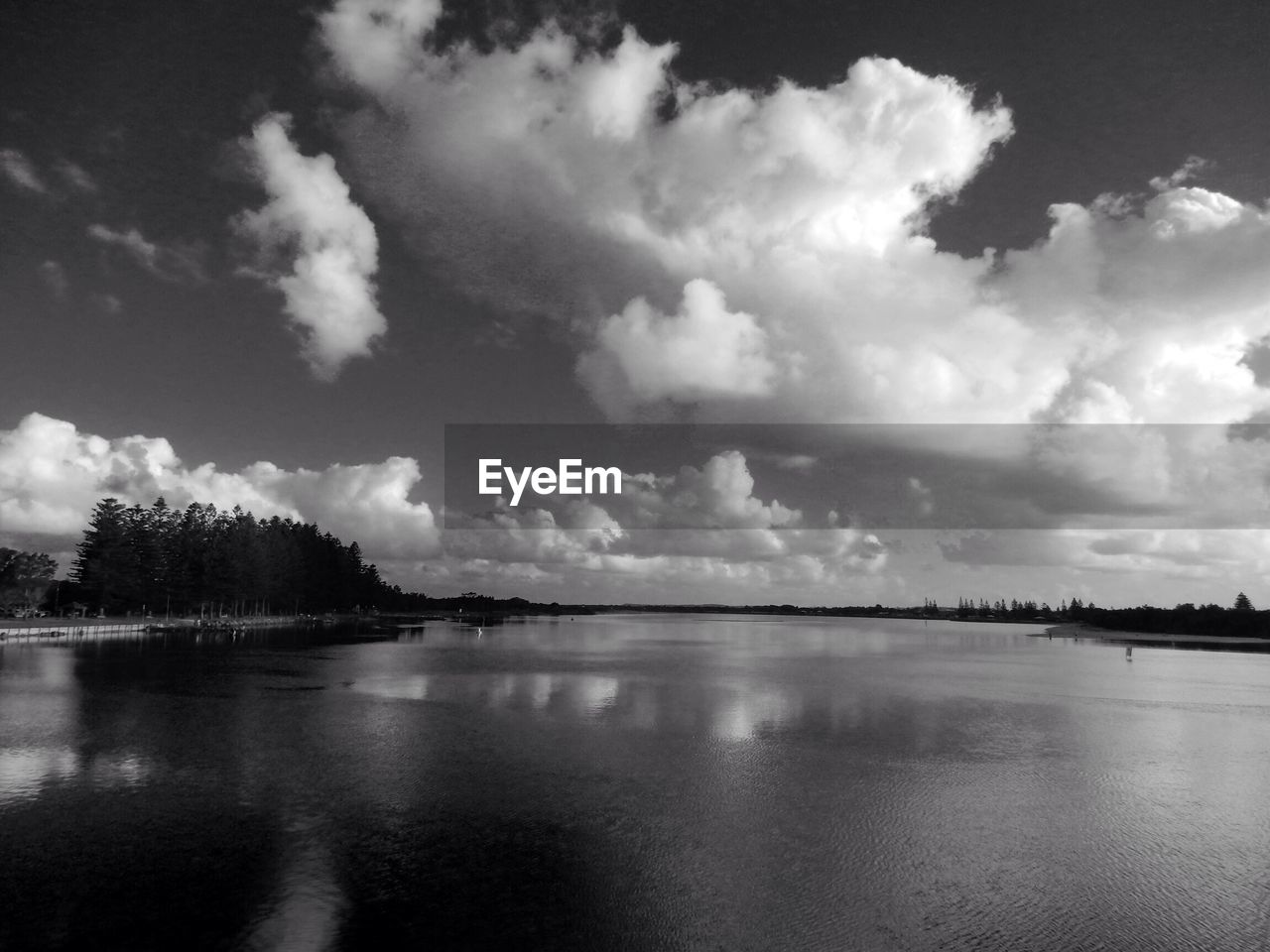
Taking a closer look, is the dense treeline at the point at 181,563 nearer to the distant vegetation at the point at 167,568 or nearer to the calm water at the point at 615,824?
the distant vegetation at the point at 167,568

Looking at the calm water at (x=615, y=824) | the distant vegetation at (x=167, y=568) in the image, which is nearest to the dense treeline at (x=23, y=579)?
the distant vegetation at (x=167, y=568)

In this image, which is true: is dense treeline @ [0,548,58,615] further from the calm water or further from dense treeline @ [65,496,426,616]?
the calm water

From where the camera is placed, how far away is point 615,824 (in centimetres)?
2373

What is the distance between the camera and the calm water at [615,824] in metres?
16.8

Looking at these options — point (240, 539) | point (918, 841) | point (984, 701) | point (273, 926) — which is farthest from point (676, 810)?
point (240, 539)

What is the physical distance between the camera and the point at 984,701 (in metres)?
57.5

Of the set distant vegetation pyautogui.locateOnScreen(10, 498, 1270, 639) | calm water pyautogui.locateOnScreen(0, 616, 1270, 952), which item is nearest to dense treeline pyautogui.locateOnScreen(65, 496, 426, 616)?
distant vegetation pyautogui.locateOnScreen(10, 498, 1270, 639)

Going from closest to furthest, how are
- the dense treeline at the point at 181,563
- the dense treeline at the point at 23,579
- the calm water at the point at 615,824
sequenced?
the calm water at the point at 615,824 → the dense treeline at the point at 181,563 → the dense treeline at the point at 23,579

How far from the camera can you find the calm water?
16828 millimetres

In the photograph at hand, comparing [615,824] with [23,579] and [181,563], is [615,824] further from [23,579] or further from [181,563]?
[23,579]

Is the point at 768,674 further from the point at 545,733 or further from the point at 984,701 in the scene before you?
the point at 545,733

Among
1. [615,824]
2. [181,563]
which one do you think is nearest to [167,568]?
[181,563]

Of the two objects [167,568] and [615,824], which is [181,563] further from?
[615,824]

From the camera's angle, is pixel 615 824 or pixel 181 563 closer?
pixel 615 824
